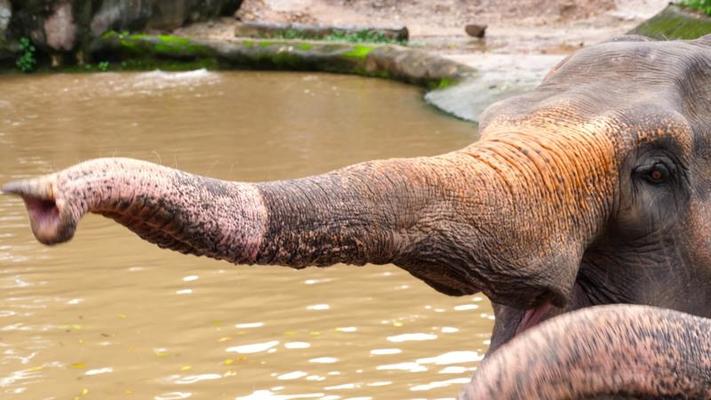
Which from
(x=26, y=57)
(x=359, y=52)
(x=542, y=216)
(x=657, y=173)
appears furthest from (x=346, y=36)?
(x=542, y=216)

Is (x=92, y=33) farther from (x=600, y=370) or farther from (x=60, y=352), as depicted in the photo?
(x=600, y=370)

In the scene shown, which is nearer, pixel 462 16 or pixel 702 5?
pixel 702 5

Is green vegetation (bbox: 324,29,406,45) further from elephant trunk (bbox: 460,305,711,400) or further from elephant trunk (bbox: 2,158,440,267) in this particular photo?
elephant trunk (bbox: 460,305,711,400)

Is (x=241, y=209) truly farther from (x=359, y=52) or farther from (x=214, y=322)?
(x=359, y=52)

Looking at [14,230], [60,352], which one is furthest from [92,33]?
[60,352]

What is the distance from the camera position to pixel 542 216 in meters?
2.71

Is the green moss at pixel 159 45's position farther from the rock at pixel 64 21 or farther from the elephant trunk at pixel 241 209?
the elephant trunk at pixel 241 209

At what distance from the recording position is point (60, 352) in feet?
19.9

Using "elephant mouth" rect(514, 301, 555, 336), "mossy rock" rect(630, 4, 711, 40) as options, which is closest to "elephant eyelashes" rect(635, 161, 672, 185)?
"elephant mouth" rect(514, 301, 555, 336)

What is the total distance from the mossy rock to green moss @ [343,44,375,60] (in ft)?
15.9

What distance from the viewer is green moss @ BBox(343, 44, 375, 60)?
56.1ft

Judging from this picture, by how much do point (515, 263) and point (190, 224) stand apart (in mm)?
736

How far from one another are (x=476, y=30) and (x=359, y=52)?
165 inches

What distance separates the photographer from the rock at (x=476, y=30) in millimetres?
20906
